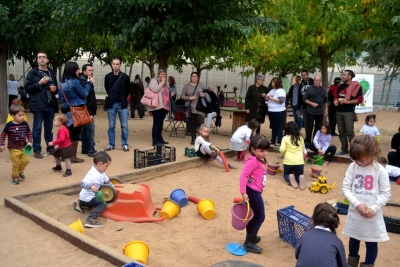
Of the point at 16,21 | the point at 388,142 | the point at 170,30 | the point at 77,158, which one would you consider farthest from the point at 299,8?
the point at 16,21

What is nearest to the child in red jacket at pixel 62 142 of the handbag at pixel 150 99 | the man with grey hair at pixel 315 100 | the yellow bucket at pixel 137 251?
the handbag at pixel 150 99

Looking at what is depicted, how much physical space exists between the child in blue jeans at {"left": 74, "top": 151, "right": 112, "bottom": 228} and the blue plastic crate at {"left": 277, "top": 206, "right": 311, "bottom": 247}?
7.26 ft

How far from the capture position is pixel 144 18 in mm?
10234

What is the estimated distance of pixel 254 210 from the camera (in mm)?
4930

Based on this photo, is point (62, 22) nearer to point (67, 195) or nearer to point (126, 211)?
point (67, 195)

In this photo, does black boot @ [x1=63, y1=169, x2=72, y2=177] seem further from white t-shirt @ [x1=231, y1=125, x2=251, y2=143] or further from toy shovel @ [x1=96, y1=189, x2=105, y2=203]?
white t-shirt @ [x1=231, y1=125, x2=251, y2=143]

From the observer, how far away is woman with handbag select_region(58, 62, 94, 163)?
8.48 m

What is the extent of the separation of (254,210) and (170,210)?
1.36m

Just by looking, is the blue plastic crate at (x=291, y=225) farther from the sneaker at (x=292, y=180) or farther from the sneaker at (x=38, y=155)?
the sneaker at (x=38, y=155)

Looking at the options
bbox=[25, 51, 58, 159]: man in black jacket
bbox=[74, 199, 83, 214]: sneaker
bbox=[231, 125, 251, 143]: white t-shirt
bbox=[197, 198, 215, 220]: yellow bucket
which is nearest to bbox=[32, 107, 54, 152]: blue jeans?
bbox=[25, 51, 58, 159]: man in black jacket

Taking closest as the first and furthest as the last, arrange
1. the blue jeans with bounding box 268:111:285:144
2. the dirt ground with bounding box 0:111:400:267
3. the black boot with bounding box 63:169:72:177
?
the dirt ground with bounding box 0:111:400:267, the black boot with bounding box 63:169:72:177, the blue jeans with bounding box 268:111:285:144

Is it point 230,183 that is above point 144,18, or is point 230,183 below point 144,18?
below

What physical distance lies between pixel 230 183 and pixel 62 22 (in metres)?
6.59

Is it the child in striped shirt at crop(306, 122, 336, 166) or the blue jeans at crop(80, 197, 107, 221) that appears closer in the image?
the blue jeans at crop(80, 197, 107, 221)
